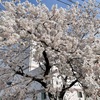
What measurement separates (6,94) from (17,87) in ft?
1.66

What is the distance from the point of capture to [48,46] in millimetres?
5465

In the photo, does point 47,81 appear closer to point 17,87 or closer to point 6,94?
point 17,87

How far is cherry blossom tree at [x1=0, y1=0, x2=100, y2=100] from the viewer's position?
5.11 m

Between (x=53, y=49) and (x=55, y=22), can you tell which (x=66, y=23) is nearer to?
(x=55, y=22)

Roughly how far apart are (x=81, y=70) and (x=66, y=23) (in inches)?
75.2

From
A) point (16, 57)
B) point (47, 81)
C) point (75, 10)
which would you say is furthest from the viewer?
point (75, 10)

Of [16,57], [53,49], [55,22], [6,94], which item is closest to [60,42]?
[53,49]

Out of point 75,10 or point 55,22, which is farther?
point 75,10

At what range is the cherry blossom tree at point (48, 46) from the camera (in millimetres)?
5105

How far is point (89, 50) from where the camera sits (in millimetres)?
5117

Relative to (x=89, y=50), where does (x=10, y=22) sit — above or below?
above

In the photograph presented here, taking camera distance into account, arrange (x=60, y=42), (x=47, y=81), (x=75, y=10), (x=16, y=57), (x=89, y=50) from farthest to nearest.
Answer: (x=75, y=10)
(x=16, y=57)
(x=47, y=81)
(x=60, y=42)
(x=89, y=50)

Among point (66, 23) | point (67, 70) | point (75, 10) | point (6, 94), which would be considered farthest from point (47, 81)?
point (75, 10)

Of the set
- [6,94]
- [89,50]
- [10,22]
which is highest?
[10,22]
